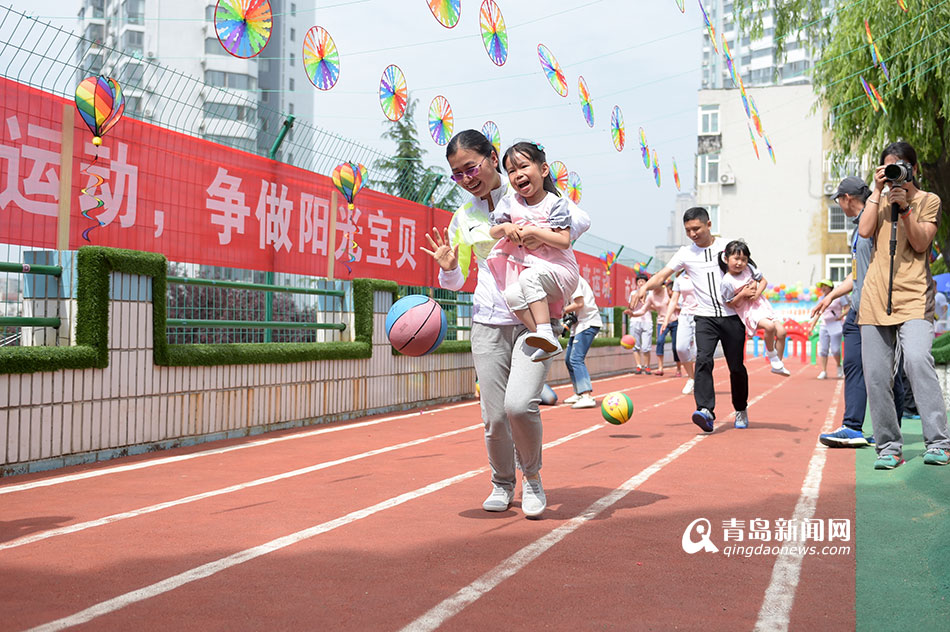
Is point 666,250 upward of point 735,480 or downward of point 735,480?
upward

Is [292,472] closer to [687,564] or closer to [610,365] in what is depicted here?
[687,564]

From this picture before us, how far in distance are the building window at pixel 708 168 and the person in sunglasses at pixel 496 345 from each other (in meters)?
49.9

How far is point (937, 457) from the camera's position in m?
6.41

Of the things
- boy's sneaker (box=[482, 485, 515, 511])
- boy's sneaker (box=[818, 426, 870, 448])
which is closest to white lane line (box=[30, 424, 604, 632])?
boy's sneaker (box=[482, 485, 515, 511])

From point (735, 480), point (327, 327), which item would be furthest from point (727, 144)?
point (735, 480)

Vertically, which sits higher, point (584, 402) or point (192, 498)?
point (584, 402)

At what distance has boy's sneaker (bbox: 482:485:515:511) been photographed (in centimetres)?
515

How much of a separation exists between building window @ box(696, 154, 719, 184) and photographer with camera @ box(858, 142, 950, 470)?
47.8 m

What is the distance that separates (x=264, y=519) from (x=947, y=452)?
4.72 metres

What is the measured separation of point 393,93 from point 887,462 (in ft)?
25.9

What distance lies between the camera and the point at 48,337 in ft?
23.7

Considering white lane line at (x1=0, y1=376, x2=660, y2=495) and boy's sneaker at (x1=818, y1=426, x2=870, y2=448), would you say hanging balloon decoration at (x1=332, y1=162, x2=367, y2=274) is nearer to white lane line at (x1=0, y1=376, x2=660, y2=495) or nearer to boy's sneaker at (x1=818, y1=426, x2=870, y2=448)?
white lane line at (x1=0, y1=376, x2=660, y2=495)

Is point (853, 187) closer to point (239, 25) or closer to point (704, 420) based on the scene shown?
point (704, 420)

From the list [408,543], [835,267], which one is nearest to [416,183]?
[408,543]
